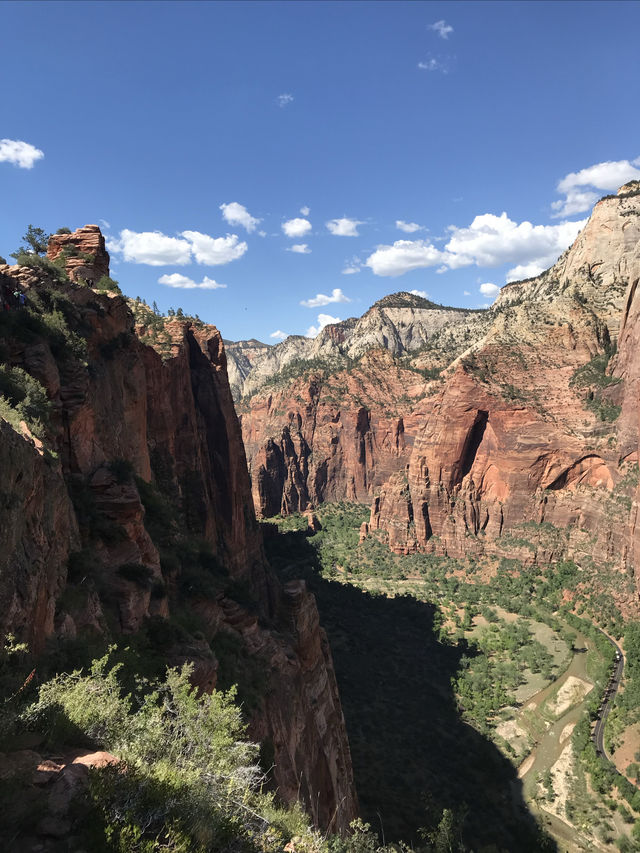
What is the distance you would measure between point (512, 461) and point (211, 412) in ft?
137

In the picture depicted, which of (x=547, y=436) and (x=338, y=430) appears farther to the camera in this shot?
(x=338, y=430)

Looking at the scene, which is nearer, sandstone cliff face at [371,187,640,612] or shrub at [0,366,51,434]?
shrub at [0,366,51,434]

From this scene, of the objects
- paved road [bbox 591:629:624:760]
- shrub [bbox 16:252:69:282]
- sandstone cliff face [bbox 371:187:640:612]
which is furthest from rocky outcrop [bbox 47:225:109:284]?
sandstone cliff face [bbox 371:187:640:612]

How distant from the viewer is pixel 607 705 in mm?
36969

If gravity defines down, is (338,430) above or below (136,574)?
above

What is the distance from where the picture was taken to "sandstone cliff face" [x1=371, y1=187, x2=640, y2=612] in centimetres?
5275

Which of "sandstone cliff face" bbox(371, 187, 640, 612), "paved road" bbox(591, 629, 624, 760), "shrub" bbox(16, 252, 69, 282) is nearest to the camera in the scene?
"shrub" bbox(16, 252, 69, 282)

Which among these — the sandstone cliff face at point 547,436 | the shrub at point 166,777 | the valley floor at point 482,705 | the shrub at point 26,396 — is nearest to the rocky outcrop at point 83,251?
the shrub at point 26,396

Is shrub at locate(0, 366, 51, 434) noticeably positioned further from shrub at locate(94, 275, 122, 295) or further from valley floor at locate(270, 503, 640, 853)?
valley floor at locate(270, 503, 640, 853)

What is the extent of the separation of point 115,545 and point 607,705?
4081 centimetres

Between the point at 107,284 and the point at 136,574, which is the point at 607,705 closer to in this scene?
the point at 136,574

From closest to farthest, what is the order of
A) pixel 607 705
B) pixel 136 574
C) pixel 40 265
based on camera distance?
pixel 136 574
pixel 40 265
pixel 607 705

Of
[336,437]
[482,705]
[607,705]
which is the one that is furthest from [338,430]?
[607,705]

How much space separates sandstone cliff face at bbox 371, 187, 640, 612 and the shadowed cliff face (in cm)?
4096
